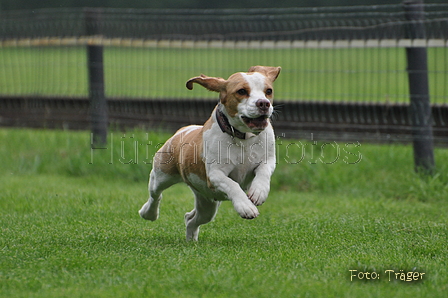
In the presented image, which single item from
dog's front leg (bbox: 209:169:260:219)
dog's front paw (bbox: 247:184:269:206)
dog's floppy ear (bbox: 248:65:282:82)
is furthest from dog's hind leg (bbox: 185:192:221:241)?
dog's floppy ear (bbox: 248:65:282:82)

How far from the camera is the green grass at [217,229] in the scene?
399cm

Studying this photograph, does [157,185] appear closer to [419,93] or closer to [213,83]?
[213,83]

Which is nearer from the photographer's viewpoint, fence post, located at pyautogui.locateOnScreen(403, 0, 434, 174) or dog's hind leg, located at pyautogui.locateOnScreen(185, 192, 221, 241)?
dog's hind leg, located at pyautogui.locateOnScreen(185, 192, 221, 241)

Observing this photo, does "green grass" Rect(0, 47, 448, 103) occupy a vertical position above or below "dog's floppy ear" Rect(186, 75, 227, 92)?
below

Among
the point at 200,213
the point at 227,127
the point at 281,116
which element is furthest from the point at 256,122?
the point at 281,116

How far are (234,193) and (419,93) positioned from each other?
3748 millimetres

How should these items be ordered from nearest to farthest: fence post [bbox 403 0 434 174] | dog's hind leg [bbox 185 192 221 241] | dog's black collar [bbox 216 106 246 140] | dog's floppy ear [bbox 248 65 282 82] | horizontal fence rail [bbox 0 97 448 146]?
dog's black collar [bbox 216 106 246 140] < dog's floppy ear [bbox 248 65 282 82] < dog's hind leg [bbox 185 192 221 241] < fence post [bbox 403 0 434 174] < horizontal fence rail [bbox 0 97 448 146]

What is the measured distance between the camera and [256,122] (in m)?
4.77

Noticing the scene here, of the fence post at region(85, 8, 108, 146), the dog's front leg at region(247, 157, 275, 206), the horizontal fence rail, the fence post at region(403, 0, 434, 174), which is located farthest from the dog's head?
the fence post at region(85, 8, 108, 146)

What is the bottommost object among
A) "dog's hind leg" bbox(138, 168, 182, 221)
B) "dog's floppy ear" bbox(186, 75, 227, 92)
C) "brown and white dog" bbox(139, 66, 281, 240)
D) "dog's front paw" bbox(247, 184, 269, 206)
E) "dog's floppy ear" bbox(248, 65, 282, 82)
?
"dog's hind leg" bbox(138, 168, 182, 221)

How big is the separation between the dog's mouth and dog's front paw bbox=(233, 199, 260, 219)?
20.2 inches

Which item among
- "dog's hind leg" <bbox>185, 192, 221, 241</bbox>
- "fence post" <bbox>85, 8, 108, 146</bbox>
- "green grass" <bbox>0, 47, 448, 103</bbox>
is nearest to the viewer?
"dog's hind leg" <bbox>185, 192, 221, 241</bbox>

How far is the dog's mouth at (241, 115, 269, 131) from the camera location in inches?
187

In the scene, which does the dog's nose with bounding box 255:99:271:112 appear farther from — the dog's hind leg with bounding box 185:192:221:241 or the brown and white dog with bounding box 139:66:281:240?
the dog's hind leg with bounding box 185:192:221:241
